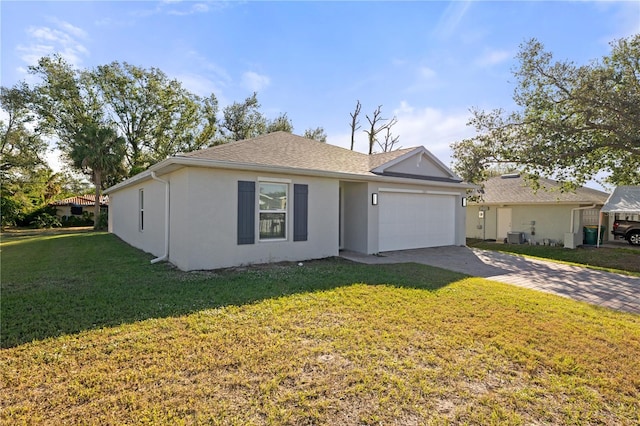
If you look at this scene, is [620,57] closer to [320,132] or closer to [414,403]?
[414,403]

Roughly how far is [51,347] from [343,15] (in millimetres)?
11214

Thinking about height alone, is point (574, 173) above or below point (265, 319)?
above

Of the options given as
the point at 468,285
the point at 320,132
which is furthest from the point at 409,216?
the point at 320,132

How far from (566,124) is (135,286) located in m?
16.2

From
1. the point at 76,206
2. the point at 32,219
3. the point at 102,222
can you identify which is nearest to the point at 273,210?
the point at 102,222

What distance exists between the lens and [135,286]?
20.3 ft

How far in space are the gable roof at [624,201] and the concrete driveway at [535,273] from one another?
918 centimetres

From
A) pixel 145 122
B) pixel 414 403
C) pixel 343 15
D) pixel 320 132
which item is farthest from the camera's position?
pixel 320 132

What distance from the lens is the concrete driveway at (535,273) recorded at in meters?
6.41

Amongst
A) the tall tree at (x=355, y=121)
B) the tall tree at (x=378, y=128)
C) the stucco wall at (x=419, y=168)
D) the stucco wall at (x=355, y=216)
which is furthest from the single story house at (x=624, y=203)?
the tall tree at (x=355, y=121)

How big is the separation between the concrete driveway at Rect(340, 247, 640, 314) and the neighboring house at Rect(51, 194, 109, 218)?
3360 cm

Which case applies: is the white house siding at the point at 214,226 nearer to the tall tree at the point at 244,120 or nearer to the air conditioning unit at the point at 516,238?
the air conditioning unit at the point at 516,238

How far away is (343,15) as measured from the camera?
34.2ft

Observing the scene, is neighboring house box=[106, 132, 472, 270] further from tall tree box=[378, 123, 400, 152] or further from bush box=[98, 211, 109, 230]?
tall tree box=[378, 123, 400, 152]
